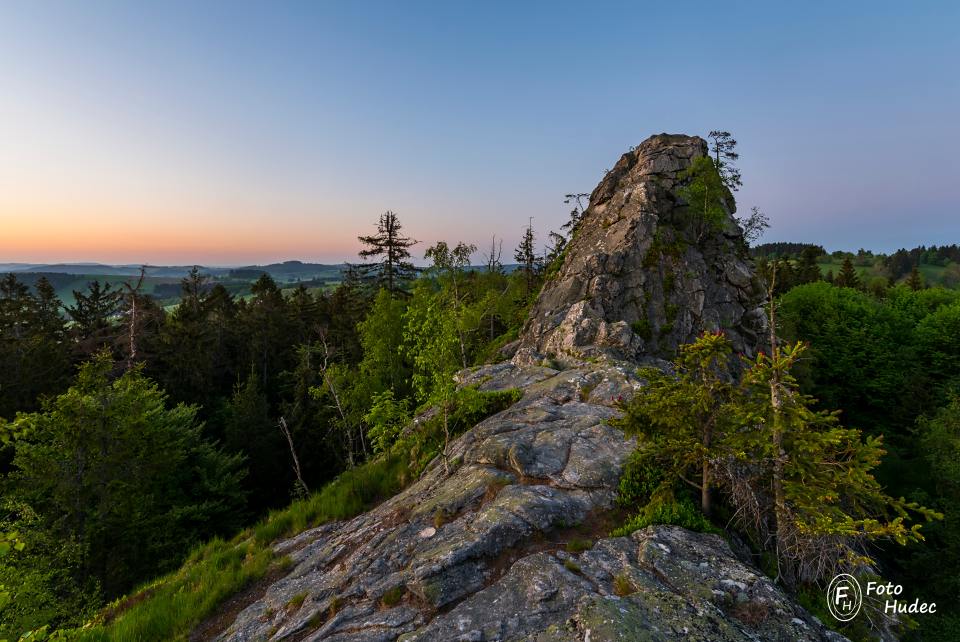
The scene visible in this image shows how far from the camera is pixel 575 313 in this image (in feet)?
76.2

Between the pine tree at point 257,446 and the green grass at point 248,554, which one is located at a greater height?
the green grass at point 248,554

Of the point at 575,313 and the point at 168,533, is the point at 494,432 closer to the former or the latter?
the point at 575,313

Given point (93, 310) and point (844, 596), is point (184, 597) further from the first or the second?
point (93, 310)

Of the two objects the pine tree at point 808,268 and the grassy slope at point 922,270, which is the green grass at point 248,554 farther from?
the grassy slope at point 922,270

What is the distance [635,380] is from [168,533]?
23276 millimetres

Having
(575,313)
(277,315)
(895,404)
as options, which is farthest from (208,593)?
(895,404)

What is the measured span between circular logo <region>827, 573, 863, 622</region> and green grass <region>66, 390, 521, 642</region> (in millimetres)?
9460

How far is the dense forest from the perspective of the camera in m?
13.7

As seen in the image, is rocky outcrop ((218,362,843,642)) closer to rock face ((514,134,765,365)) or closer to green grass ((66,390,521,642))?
green grass ((66,390,521,642))

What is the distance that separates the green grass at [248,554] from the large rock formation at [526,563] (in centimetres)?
89

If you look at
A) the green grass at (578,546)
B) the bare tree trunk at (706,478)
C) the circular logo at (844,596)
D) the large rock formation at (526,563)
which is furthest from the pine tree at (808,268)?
the green grass at (578,546)

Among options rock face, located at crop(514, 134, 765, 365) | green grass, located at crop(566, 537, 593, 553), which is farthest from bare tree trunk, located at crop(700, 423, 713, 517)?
rock face, located at crop(514, 134, 765, 365)

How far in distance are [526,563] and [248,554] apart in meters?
9.18

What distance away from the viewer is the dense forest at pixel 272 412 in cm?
1368
